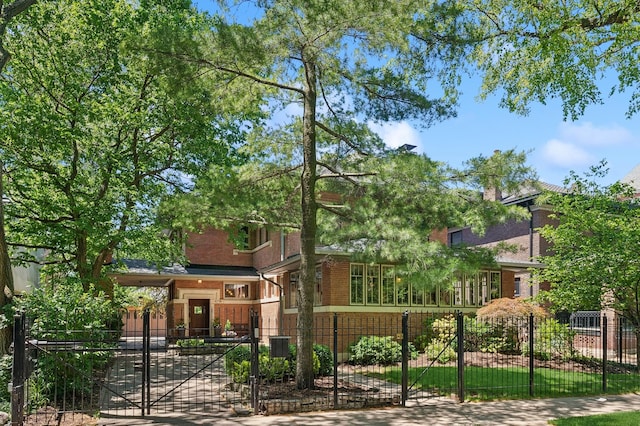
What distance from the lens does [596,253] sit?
1534 cm

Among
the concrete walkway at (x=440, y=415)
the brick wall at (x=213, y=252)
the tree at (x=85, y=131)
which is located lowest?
the concrete walkway at (x=440, y=415)

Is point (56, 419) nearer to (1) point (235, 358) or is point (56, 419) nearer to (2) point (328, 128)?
(1) point (235, 358)

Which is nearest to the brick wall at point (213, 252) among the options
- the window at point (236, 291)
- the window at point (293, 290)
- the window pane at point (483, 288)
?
the window at point (236, 291)

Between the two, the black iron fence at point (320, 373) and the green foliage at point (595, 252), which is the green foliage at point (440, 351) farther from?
the green foliage at point (595, 252)

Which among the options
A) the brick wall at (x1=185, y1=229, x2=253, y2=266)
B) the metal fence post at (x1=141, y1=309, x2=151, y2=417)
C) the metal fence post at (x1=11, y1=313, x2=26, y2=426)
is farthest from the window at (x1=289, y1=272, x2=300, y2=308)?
the metal fence post at (x1=11, y1=313, x2=26, y2=426)

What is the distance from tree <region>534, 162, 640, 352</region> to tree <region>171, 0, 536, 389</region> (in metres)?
6.68

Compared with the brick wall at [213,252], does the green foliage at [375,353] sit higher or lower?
lower

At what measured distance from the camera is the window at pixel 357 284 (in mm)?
18141

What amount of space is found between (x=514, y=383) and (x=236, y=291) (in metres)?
17.0

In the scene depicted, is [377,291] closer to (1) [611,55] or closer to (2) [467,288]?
(2) [467,288]

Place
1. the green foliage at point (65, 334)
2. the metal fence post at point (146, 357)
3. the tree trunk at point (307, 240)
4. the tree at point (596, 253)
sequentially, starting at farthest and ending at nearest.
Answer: the tree at point (596, 253) < the tree trunk at point (307, 240) < the green foliage at point (65, 334) < the metal fence post at point (146, 357)

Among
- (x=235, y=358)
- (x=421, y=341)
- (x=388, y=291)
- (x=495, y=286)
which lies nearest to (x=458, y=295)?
(x=495, y=286)

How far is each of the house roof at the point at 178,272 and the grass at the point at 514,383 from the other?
1228 cm

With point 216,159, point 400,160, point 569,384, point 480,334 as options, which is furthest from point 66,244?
point 569,384
